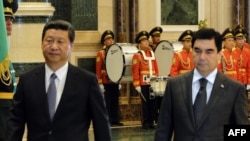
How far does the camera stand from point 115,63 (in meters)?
13.9

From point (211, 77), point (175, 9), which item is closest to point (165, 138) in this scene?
point (211, 77)

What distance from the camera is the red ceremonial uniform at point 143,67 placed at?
13875 millimetres

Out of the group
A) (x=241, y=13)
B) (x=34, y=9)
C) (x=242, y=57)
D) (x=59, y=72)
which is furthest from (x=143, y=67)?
(x=59, y=72)

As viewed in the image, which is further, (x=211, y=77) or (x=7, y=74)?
(x=7, y=74)

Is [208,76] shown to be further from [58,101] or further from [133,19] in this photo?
[133,19]

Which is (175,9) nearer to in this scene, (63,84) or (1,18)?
(1,18)

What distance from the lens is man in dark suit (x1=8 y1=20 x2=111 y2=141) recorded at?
464cm

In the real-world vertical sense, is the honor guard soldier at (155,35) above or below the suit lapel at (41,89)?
above

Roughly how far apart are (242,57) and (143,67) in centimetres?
276

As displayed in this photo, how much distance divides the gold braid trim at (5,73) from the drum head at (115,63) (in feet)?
25.3

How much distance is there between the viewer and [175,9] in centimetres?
→ 1684

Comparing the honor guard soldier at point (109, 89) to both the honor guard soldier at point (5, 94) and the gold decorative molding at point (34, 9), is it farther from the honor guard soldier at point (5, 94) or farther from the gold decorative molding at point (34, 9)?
the honor guard soldier at point (5, 94)

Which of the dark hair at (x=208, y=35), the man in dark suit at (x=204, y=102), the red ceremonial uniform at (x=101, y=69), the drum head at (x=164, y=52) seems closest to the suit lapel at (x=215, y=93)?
the man in dark suit at (x=204, y=102)

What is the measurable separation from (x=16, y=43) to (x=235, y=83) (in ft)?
19.1
